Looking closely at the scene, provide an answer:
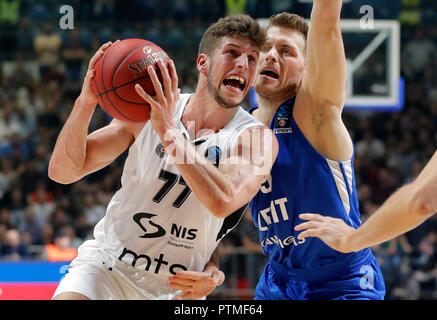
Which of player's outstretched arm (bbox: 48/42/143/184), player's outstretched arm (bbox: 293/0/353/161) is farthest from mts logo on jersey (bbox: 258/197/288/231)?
player's outstretched arm (bbox: 48/42/143/184)

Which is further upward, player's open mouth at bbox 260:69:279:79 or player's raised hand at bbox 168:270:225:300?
player's open mouth at bbox 260:69:279:79

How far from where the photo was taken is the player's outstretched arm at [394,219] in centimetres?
223

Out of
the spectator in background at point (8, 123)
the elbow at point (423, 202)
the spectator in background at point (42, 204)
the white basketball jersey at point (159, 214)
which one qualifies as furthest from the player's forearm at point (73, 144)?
the spectator in background at point (8, 123)

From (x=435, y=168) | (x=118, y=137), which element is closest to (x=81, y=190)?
(x=118, y=137)

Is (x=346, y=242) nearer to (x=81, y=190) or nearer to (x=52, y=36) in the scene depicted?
(x=81, y=190)

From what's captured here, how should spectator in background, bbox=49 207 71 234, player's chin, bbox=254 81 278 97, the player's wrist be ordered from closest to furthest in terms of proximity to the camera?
the player's wrist → player's chin, bbox=254 81 278 97 → spectator in background, bbox=49 207 71 234

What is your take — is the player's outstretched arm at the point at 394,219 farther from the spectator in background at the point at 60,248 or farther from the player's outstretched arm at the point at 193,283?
the spectator in background at the point at 60,248

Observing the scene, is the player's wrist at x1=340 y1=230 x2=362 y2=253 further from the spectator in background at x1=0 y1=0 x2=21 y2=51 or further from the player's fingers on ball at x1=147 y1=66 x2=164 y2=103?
the spectator in background at x1=0 y1=0 x2=21 y2=51

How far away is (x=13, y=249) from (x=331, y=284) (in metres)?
6.62

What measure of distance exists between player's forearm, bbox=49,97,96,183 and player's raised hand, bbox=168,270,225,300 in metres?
0.88

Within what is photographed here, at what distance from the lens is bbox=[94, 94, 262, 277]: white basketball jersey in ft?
11.3

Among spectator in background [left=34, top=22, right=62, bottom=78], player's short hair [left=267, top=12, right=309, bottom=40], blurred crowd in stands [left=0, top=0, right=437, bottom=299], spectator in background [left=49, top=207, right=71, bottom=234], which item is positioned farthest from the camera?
spectator in background [left=34, top=22, right=62, bottom=78]

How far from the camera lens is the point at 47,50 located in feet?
39.1

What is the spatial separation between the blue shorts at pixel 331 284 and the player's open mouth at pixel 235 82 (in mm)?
1113
